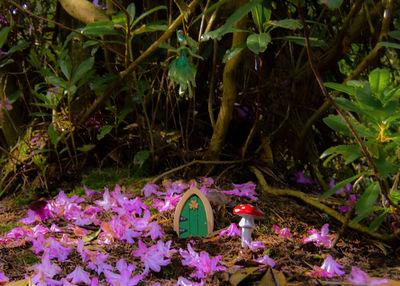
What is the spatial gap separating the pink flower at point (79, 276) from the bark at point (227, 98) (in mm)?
1007

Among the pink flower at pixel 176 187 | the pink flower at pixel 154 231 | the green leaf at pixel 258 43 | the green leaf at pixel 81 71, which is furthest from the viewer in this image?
the green leaf at pixel 81 71

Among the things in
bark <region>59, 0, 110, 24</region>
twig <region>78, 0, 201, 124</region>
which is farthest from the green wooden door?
bark <region>59, 0, 110, 24</region>

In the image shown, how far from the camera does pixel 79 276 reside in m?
1.26

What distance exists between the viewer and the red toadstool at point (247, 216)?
139 cm

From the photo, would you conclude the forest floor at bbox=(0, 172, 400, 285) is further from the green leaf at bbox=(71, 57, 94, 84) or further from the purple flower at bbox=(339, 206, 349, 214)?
the green leaf at bbox=(71, 57, 94, 84)

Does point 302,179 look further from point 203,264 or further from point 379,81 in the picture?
point 203,264

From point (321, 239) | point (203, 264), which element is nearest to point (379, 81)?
point (321, 239)

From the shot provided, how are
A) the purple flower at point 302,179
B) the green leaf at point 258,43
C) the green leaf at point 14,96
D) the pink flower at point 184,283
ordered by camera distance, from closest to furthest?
1. the pink flower at point 184,283
2. the green leaf at point 258,43
3. the purple flower at point 302,179
4. the green leaf at point 14,96

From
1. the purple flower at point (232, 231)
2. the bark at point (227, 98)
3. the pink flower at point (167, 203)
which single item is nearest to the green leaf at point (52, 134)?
the pink flower at point (167, 203)

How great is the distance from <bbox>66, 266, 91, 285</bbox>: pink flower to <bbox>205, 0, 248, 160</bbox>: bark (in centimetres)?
101

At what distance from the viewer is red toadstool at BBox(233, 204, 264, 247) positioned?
4.57ft

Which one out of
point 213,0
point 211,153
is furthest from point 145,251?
point 213,0

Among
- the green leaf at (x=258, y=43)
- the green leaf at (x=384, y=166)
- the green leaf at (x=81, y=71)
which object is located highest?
the green leaf at (x=258, y=43)

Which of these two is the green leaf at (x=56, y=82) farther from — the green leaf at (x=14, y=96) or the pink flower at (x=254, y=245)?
the pink flower at (x=254, y=245)
